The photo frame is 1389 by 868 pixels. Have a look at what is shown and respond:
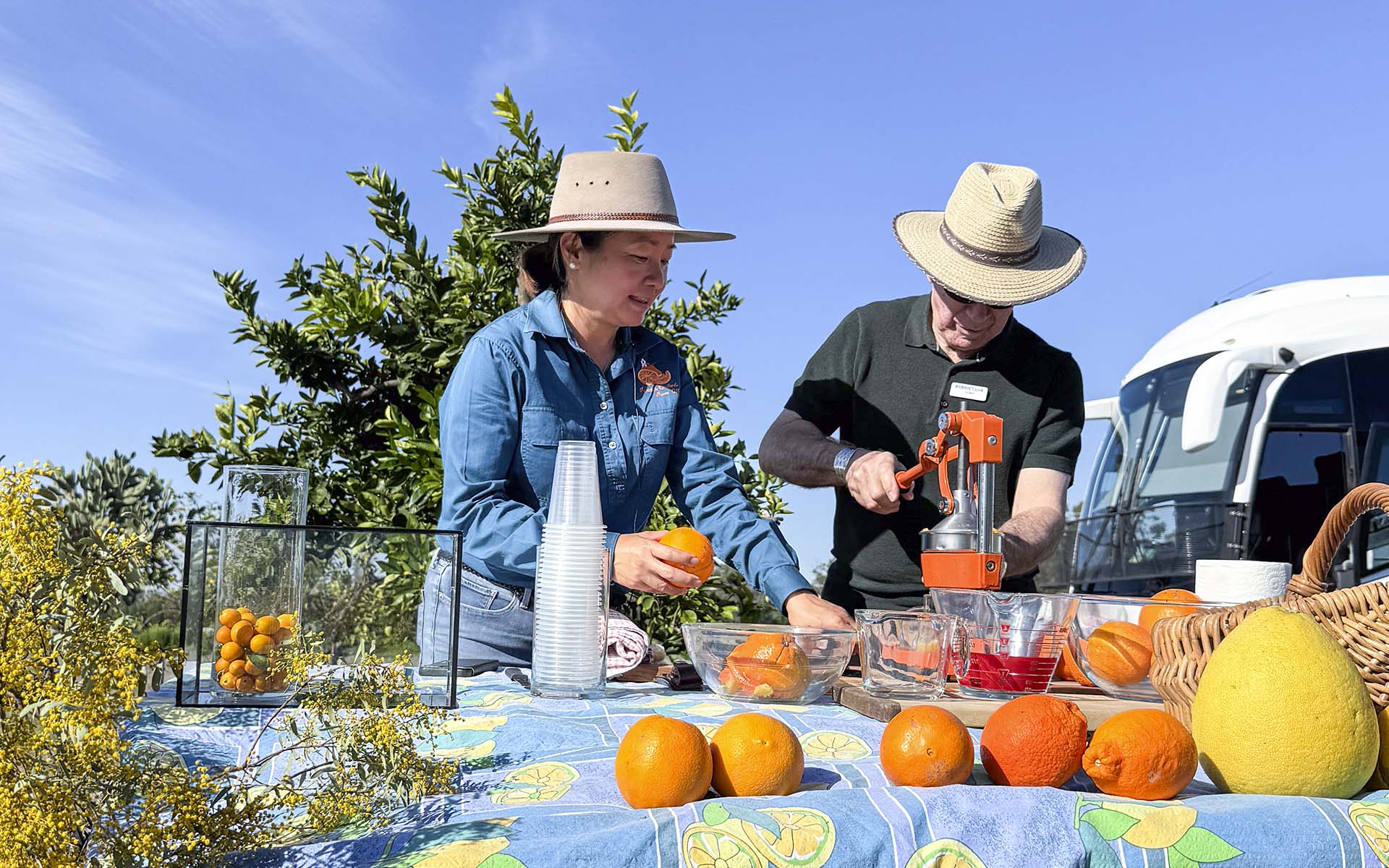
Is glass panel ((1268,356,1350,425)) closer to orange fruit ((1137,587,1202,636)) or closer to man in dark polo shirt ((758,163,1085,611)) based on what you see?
man in dark polo shirt ((758,163,1085,611))

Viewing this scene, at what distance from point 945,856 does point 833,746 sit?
50 cm

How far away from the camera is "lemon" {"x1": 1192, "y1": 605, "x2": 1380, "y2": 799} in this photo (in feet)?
5.23

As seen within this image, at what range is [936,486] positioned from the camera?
3.55m

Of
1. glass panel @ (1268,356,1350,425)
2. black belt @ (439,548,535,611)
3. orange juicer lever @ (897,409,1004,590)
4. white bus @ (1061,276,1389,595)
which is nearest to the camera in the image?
orange juicer lever @ (897,409,1004,590)

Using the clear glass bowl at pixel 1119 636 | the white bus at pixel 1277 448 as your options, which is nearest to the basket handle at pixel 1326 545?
the clear glass bowl at pixel 1119 636

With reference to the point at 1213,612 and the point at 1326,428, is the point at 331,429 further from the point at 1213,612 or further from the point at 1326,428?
the point at 1326,428

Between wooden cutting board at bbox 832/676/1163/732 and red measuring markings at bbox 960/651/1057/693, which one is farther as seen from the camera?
red measuring markings at bbox 960/651/1057/693

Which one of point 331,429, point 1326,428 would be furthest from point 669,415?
point 1326,428

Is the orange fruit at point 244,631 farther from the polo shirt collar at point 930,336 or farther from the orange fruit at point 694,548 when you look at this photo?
the polo shirt collar at point 930,336

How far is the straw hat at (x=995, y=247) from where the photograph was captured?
11.0ft

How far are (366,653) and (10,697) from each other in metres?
0.79

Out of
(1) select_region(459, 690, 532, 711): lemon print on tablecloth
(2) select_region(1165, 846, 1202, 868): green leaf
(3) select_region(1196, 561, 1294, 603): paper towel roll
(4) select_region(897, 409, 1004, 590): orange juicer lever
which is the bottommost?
(2) select_region(1165, 846, 1202, 868): green leaf

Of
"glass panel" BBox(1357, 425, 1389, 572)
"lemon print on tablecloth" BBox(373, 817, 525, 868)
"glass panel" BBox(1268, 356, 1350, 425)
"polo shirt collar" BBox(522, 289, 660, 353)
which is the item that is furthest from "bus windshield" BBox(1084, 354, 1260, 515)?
"lemon print on tablecloth" BBox(373, 817, 525, 868)

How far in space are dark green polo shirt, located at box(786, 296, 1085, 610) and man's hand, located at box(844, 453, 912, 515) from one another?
532mm
